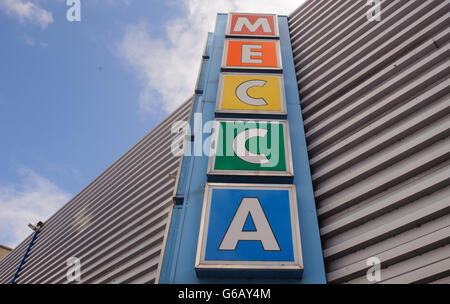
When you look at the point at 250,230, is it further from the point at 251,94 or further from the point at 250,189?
the point at 251,94

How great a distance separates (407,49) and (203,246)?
4276 mm

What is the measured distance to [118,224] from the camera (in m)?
7.39

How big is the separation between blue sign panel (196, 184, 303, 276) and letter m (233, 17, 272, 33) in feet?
14.3

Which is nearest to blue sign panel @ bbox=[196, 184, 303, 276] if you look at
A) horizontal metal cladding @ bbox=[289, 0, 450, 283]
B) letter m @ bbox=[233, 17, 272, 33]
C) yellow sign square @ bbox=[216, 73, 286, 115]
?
horizontal metal cladding @ bbox=[289, 0, 450, 283]

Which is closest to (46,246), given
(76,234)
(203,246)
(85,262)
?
(76,234)

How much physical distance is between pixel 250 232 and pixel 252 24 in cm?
523

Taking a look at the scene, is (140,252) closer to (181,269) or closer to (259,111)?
(181,269)

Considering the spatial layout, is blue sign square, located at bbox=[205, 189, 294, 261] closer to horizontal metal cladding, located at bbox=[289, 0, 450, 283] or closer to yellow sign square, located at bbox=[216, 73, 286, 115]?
horizontal metal cladding, located at bbox=[289, 0, 450, 283]

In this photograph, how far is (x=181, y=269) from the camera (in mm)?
2756

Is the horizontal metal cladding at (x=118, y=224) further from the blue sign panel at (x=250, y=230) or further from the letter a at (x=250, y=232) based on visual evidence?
the letter a at (x=250, y=232)

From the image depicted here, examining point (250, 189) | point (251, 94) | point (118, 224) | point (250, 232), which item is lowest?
point (250, 232)

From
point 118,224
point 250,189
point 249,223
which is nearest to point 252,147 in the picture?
point 250,189

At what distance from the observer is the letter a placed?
107 inches

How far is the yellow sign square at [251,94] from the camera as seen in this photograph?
13.4 feet
